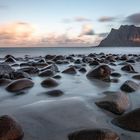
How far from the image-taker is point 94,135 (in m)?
2.98

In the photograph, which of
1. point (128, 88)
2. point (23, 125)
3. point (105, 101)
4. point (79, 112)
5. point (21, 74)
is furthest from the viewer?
point (21, 74)

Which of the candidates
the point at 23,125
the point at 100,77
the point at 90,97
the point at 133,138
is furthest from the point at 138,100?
the point at 100,77

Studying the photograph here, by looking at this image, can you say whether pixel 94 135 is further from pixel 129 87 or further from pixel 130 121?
pixel 129 87

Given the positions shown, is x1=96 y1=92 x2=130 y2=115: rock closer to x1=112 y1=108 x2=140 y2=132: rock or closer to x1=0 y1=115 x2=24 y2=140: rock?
x1=112 y1=108 x2=140 y2=132: rock

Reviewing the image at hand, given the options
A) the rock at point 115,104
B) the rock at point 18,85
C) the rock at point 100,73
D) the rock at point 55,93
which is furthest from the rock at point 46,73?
the rock at point 115,104

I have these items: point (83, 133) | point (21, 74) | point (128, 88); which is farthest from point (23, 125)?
point (21, 74)

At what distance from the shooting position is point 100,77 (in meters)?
7.97

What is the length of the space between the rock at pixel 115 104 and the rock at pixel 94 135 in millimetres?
952

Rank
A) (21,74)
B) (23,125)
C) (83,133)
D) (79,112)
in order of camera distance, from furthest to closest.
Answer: (21,74), (79,112), (23,125), (83,133)

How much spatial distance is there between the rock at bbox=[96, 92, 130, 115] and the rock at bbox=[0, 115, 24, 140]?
1.43 meters

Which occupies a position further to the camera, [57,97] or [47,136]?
[57,97]

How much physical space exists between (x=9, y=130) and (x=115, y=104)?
5.59 feet

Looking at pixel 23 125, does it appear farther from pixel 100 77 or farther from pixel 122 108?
pixel 100 77

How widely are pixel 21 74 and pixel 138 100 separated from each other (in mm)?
3658
